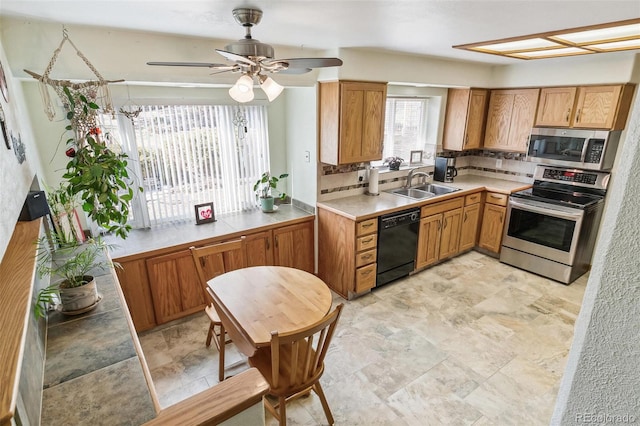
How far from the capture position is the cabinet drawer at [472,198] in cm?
420

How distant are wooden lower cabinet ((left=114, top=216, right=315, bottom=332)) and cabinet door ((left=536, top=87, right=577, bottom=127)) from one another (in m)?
3.35

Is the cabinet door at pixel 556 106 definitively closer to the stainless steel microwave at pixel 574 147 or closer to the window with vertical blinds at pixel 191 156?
the stainless steel microwave at pixel 574 147

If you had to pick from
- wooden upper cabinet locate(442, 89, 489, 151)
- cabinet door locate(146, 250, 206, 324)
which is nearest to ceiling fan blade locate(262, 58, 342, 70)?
cabinet door locate(146, 250, 206, 324)

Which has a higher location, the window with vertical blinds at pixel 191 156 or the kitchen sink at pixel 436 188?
the window with vertical blinds at pixel 191 156

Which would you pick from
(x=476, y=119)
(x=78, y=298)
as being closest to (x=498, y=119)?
(x=476, y=119)

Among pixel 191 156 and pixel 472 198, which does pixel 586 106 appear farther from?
pixel 191 156

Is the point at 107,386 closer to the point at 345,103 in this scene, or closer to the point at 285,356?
the point at 285,356

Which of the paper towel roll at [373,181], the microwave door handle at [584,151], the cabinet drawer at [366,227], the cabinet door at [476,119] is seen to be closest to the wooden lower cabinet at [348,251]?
the cabinet drawer at [366,227]

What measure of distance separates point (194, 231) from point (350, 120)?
1.86m

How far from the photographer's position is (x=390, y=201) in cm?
372

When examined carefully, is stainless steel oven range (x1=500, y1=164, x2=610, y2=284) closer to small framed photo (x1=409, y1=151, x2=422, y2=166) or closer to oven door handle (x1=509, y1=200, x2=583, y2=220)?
oven door handle (x1=509, y1=200, x2=583, y2=220)

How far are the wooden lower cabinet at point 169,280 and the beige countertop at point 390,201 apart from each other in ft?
2.13

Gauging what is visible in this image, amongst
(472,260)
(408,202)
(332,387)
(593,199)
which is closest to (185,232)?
(332,387)

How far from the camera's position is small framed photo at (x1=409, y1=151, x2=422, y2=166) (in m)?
4.57
